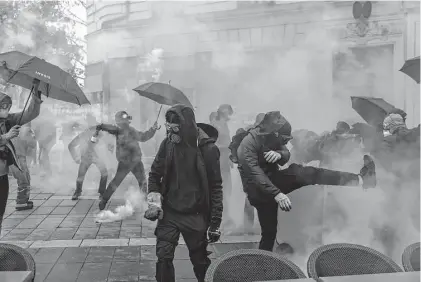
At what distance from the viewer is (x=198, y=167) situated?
9.31 ft

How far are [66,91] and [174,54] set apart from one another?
13.1 feet

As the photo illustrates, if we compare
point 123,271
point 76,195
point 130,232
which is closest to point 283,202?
point 123,271

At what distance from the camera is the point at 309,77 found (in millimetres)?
7262

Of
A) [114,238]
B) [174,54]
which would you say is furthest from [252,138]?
[174,54]

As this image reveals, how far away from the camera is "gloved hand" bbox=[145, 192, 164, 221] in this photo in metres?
2.73

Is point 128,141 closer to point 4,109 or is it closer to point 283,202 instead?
point 4,109

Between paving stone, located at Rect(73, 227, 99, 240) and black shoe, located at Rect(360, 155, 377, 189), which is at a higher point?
black shoe, located at Rect(360, 155, 377, 189)

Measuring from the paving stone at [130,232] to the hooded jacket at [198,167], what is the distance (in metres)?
2.20

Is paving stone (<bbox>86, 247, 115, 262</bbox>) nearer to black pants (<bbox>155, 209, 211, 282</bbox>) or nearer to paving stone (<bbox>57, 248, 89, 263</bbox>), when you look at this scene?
paving stone (<bbox>57, 248, 89, 263</bbox>)

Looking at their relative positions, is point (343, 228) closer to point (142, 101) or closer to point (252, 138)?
point (252, 138)

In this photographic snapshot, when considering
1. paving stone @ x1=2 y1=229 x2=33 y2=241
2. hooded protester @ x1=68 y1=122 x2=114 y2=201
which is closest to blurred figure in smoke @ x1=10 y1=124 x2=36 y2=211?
hooded protester @ x1=68 y1=122 x2=114 y2=201

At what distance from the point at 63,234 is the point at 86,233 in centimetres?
27

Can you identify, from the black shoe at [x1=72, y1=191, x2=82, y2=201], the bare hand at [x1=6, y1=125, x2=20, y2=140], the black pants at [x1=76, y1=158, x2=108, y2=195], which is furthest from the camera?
the black shoe at [x1=72, y1=191, x2=82, y2=201]

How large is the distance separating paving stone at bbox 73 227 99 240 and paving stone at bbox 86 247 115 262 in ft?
1.79
